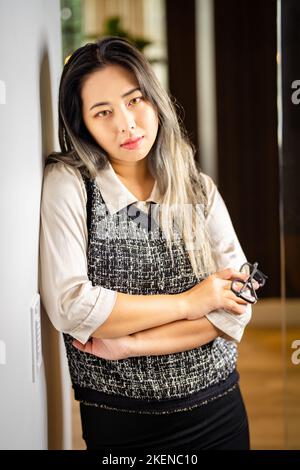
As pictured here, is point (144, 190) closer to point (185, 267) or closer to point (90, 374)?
point (185, 267)

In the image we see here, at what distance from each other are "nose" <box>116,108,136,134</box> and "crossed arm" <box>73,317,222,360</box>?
421mm

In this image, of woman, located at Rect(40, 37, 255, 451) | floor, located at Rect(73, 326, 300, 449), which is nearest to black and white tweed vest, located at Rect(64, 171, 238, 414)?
woman, located at Rect(40, 37, 255, 451)

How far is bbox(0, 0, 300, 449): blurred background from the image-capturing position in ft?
3.90

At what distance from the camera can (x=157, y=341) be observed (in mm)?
1473

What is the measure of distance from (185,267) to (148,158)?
0.27m

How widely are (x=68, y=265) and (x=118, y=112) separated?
33cm

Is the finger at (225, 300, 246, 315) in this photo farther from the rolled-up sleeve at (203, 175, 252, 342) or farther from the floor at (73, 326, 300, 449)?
the floor at (73, 326, 300, 449)

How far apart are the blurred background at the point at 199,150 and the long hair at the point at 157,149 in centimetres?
7

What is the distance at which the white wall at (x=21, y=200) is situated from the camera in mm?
1081

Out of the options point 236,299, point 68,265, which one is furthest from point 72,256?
point 236,299

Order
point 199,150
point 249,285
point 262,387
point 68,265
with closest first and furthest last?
point 68,265, point 249,285, point 262,387, point 199,150

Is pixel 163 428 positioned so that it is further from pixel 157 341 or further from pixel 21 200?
pixel 21 200

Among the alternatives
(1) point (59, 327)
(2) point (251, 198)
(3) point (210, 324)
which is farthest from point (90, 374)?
(2) point (251, 198)

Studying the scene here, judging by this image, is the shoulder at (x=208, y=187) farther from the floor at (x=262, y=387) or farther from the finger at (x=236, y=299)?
the floor at (x=262, y=387)
